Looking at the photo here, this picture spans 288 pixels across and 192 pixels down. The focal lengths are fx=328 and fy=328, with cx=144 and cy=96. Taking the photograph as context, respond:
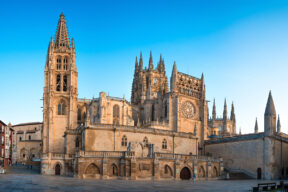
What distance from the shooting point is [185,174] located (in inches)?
1743

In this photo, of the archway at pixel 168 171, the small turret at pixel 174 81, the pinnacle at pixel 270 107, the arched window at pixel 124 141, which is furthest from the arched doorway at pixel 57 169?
the pinnacle at pixel 270 107

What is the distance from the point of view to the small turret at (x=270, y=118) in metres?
50.1

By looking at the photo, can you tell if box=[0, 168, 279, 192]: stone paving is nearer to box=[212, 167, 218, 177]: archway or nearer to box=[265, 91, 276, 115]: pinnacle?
box=[212, 167, 218, 177]: archway

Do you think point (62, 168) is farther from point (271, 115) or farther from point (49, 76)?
point (271, 115)

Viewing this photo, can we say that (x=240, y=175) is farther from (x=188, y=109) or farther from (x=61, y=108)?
(x=61, y=108)

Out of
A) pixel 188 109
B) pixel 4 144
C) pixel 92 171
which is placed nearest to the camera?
pixel 92 171

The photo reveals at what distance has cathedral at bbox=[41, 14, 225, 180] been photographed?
132 feet

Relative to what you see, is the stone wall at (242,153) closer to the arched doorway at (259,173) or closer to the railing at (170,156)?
the arched doorway at (259,173)

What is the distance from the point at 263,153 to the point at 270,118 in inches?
216

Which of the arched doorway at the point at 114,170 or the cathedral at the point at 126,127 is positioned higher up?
the cathedral at the point at 126,127

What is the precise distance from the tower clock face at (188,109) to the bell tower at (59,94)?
2201cm

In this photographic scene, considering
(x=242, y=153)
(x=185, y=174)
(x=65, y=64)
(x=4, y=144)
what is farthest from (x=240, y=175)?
(x=65, y=64)

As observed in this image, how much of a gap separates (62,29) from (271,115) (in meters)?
47.4

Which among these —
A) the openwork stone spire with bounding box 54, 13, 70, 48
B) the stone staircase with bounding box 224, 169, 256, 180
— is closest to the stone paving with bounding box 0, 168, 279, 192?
the stone staircase with bounding box 224, 169, 256, 180
